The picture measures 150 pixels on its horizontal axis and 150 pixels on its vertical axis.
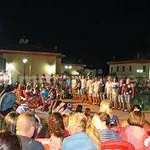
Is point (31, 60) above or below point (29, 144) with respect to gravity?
above

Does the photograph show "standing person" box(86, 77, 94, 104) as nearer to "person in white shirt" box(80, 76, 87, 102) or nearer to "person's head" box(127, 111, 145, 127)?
"person in white shirt" box(80, 76, 87, 102)

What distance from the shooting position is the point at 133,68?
84.6 meters

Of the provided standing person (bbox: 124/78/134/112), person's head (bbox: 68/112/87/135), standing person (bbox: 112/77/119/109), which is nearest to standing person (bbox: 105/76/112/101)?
standing person (bbox: 112/77/119/109)

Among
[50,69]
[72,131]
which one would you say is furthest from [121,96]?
[50,69]

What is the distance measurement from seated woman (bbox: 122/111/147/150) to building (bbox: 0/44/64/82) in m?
48.3

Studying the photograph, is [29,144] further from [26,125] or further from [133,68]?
[133,68]

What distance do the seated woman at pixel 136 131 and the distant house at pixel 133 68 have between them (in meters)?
68.4

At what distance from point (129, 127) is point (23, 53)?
53355mm

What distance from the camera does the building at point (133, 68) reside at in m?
80.5

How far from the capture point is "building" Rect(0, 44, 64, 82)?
57.2 m

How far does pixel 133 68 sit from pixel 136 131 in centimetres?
7790

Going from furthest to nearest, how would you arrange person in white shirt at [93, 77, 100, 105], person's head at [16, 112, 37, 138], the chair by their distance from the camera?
1. person in white shirt at [93, 77, 100, 105]
2. the chair
3. person's head at [16, 112, 37, 138]

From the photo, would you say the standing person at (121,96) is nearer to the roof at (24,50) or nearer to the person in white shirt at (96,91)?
the person in white shirt at (96,91)

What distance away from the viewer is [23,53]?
60.1m
